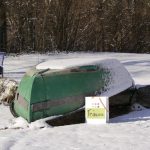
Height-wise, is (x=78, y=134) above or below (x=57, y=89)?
below

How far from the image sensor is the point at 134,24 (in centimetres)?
2453

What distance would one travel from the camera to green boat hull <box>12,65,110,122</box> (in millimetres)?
10031

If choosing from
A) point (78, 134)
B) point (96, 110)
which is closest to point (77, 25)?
point (96, 110)

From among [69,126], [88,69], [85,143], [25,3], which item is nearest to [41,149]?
[85,143]

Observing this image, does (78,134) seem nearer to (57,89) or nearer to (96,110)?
(96,110)

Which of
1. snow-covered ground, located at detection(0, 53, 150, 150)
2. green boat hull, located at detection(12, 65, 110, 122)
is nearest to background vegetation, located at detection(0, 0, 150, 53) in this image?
snow-covered ground, located at detection(0, 53, 150, 150)

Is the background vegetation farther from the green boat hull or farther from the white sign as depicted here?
the white sign

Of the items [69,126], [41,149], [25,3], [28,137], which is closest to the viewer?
[41,149]

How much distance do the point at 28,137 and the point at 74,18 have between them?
15581 millimetres

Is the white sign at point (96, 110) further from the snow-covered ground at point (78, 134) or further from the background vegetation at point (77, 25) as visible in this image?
the background vegetation at point (77, 25)

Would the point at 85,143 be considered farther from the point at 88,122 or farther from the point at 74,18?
the point at 74,18

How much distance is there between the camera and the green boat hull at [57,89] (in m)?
10.0

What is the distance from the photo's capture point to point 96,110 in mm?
9969

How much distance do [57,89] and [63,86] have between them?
131mm
